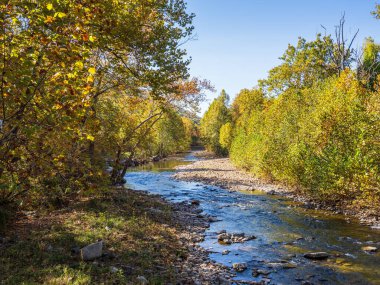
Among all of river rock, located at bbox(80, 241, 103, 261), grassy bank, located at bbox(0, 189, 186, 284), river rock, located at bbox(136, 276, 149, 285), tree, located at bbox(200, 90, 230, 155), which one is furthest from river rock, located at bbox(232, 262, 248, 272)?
tree, located at bbox(200, 90, 230, 155)

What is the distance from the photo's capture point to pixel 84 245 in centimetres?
891

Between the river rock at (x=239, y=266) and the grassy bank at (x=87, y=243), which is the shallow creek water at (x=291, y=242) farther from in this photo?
the grassy bank at (x=87, y=243)

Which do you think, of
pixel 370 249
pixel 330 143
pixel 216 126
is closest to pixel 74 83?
pixel 370 249

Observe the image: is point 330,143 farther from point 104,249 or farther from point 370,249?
point 104,249

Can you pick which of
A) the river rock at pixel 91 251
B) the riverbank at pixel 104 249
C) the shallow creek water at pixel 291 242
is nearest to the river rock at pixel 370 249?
the shallow creek water at pixel 291 242

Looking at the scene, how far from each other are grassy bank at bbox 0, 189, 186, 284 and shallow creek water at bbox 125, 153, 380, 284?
2.19 meters

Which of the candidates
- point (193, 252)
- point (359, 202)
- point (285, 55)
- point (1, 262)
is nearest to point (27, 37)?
point (1, 262)

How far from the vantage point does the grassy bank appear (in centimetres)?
697

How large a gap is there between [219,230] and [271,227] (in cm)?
248

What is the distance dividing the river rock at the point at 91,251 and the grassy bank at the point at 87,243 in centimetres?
16

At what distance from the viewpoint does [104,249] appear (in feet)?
29.4

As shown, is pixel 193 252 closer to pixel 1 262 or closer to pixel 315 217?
pixel 1 262

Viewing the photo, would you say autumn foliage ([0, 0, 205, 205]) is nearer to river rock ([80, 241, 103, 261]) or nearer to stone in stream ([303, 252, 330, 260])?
river rock ([80, 241, 103, 261])

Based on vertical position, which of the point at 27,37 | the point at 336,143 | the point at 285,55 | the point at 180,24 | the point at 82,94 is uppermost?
the point at 285,55
